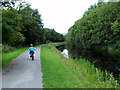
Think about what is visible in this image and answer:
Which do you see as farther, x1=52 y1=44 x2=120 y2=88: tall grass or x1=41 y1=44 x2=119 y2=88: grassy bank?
x1=52 y1=44 x2=120 y2=88: tall grass

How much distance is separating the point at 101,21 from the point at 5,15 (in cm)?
2177

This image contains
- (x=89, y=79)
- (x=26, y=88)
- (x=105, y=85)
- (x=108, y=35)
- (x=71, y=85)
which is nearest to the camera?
(x=26, y=88)

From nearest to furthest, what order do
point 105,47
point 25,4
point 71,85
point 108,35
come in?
point 71,85
point 25,4
point 108,35
point 105,47

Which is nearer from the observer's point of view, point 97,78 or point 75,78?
point 75,78

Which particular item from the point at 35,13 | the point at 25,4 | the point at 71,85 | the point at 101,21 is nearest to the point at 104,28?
the point at 101,21

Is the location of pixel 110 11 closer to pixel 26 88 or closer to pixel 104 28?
A: pixel 104 28

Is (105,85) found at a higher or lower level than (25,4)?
lower

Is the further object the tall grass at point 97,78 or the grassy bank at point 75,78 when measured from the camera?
the tall grass at point 97,78

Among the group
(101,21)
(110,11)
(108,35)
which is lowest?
(108,35)

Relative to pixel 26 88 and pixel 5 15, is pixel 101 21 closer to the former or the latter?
pixel 5 15

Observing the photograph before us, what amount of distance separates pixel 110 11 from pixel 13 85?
25.4 meters

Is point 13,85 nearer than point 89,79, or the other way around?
point 13,85

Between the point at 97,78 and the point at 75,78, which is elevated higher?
the point at 75,78

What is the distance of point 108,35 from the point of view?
81.1ft
